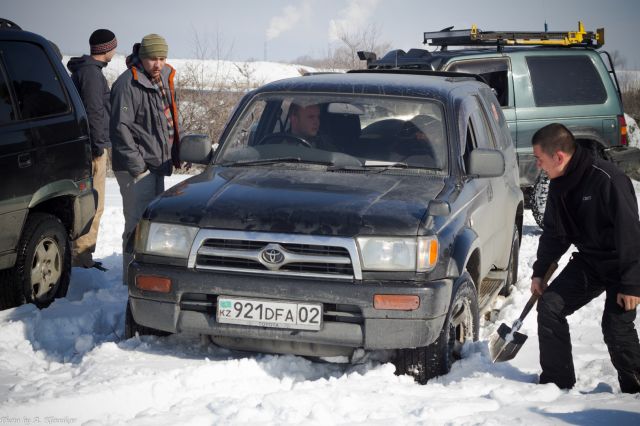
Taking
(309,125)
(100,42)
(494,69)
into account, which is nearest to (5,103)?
(309,125)

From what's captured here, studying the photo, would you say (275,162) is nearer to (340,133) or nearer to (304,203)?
(340,133)

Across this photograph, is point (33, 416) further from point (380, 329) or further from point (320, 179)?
point (320, 179)

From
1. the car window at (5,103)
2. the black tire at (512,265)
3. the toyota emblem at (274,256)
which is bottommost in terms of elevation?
the black tire at (512,265)

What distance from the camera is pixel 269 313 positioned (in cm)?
469

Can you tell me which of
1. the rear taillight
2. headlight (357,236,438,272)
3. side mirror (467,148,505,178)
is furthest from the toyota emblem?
the rear taillight

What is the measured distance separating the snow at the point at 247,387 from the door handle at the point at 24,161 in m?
1.04

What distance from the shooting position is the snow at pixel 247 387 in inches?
164

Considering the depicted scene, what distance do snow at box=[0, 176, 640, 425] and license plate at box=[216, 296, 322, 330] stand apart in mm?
283

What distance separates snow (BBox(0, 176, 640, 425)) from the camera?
418cm

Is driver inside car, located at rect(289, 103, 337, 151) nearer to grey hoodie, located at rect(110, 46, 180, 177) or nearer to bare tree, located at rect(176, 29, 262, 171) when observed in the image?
grey hoodie, located at rect(110, 46, 180, 177)

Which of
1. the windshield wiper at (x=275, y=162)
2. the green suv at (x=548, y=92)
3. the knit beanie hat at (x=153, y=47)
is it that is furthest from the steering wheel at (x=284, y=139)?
the green suv at (x=548, y=92)

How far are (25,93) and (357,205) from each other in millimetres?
2836

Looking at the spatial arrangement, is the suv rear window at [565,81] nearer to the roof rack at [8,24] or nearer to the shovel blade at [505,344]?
the shovel blade at [505,344]

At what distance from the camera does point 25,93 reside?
6.27 meters
